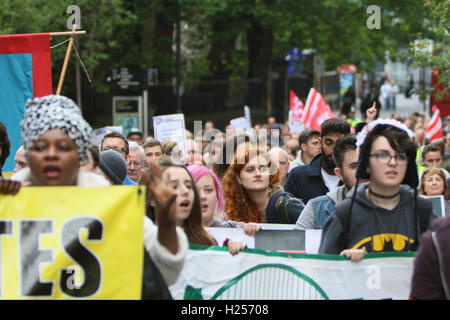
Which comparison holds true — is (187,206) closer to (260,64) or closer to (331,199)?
(331,199)

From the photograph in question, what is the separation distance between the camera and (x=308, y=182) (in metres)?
7.19

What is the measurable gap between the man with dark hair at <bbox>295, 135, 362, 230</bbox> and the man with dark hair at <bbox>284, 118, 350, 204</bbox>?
1253mm

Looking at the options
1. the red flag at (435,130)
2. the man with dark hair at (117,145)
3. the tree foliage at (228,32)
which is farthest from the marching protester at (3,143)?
the tree foliage at (228,32)

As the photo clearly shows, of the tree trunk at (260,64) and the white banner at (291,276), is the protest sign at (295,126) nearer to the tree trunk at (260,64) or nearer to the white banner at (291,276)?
the white banner at (291,276)

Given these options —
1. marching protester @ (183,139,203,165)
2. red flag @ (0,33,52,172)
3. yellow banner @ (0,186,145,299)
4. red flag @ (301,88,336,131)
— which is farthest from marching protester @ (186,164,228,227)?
red flag @ (301,88,336,131)

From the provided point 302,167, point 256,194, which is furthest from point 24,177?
point 302,167

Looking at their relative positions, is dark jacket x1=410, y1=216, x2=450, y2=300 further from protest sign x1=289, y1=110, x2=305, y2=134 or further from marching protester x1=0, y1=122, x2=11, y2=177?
protest sign x1=289, y1=110, x2=305, y2=134

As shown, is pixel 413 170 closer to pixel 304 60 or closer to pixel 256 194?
pixel 256 194

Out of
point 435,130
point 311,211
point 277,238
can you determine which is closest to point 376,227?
point 277,238

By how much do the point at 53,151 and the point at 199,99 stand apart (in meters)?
24.1

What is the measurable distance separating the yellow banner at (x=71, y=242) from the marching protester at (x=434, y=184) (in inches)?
178

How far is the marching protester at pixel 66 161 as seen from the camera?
12.0 feet

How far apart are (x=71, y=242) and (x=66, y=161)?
→ 359mm

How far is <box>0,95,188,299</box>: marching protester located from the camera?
3672 mm
